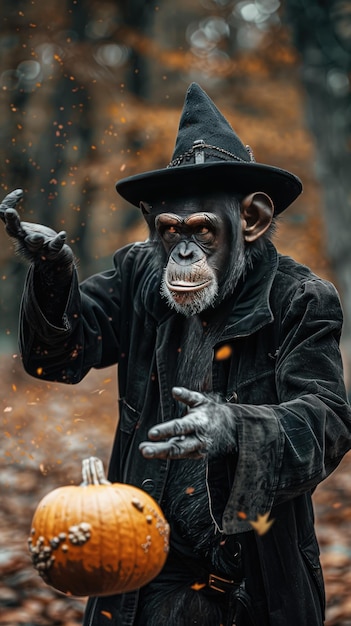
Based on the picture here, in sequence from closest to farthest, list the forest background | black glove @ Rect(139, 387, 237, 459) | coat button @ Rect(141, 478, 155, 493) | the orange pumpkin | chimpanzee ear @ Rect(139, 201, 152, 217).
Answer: black glove @ Rect(139, 387, 237, 459)
the orange pumpkin
coat button @ Rect(141, 478, 155, 493)
chimpanzee ear @ Rect(139, 201, 152, 217)
the forest background

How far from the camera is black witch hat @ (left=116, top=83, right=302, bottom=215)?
3.92 metres

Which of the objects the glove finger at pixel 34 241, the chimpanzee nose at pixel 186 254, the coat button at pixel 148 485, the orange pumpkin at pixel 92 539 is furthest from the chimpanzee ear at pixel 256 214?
the orange pumpkin at pixel 92 539

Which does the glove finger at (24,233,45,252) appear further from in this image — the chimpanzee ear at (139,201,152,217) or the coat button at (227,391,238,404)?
the coat button at (227,391,238,404)

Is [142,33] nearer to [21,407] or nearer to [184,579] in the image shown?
[21,407]

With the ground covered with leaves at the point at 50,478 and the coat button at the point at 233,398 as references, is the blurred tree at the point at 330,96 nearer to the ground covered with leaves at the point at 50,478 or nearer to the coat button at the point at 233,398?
the ground covered with leaves at the point at 50,478

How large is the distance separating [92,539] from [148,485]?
0.83 m

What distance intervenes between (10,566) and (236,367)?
15.5 ft

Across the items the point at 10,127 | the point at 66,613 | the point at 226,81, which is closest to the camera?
the point at 66,613

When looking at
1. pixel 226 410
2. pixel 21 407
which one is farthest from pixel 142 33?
pixel 226 410

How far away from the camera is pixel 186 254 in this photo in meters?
3.87

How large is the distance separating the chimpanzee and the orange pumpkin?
332mm

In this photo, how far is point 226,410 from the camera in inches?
121

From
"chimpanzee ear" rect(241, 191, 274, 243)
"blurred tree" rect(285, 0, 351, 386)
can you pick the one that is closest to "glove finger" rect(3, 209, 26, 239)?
"chimpanzee ear" rect(241, 191, 274, 243)

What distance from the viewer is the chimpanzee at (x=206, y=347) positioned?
3670 mm
